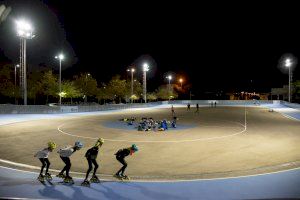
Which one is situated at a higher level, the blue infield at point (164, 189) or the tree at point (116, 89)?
the tree at point (116, 89)

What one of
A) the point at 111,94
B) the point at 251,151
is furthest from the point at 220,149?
the point at 111,94

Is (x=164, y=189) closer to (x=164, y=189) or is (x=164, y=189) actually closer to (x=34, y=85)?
(x=164, y=189)

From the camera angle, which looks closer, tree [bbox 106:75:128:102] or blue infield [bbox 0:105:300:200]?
blue infield [bbox 0:105:300:200]

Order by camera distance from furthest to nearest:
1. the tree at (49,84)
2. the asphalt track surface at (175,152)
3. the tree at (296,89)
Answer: the tree at (296,89), the tree at (49,84), the asphalt track surface at (175,152)

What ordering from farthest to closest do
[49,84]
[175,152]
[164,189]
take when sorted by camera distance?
[49,84], [175,152], [164,189]

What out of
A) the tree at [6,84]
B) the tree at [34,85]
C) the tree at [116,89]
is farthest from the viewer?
the tree at [116,89]

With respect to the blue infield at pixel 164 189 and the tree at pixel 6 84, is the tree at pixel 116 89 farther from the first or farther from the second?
the blue infield at pixel 164 189

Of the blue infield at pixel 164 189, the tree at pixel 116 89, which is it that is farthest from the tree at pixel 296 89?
the blue infield at pixel 164 189

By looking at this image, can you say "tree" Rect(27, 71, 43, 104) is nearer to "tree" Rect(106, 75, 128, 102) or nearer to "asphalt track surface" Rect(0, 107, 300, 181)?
"tree" Rect(106, 75, 128, 102)

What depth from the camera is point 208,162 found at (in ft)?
49.3

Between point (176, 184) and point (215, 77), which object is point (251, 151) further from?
point (215, 77)

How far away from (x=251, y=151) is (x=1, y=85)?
7052 cm

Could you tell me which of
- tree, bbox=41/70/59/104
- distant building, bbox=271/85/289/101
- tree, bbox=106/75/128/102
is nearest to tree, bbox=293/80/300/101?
distant building, bbox=271/85/289/101

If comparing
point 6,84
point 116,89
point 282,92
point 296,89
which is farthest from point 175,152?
point 282,92
